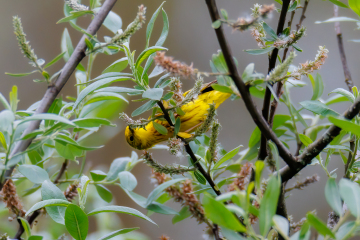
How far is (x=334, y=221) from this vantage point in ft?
2.02

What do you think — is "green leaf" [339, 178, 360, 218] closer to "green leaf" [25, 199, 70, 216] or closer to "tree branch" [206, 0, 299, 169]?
"tree branch" [206, 0, 299, 169]

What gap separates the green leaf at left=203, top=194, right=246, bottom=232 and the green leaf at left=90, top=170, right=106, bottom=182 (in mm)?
512

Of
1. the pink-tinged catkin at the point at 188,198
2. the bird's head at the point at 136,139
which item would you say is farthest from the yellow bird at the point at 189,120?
the pink-tinged catkin at the point at 188,198

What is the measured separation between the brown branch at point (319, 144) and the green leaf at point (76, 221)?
330mm

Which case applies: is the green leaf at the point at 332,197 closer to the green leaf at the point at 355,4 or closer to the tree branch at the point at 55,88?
the green leaf at the point at 355,4

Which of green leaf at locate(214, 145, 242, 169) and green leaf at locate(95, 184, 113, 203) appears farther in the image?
green leaf at locate(95, 184, 113, 203)

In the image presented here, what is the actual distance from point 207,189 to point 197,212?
89 millimetres

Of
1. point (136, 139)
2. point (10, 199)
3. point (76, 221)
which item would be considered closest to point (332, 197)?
point (76, 221)

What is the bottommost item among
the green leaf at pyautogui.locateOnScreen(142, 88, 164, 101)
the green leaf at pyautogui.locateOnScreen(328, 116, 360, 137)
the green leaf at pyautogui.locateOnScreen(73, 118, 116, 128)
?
the green leaf at pyautogui.locateOnScreen(328, 116, 360, 137)

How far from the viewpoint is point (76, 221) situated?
0.54m

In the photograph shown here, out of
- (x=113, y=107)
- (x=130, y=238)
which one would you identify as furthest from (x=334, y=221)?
(x=113, y=107)

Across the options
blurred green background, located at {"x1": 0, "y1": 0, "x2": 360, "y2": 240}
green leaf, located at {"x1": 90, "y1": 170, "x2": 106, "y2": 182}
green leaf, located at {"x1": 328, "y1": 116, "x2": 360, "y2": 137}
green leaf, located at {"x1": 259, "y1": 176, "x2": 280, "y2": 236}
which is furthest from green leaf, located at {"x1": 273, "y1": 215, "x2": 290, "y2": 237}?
blurred green background, located at {"x1": 0, "y1": 0, "x2": 360, "y2": 240}

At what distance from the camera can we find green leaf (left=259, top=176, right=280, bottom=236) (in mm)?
356

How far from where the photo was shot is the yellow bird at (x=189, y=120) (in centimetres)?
118
